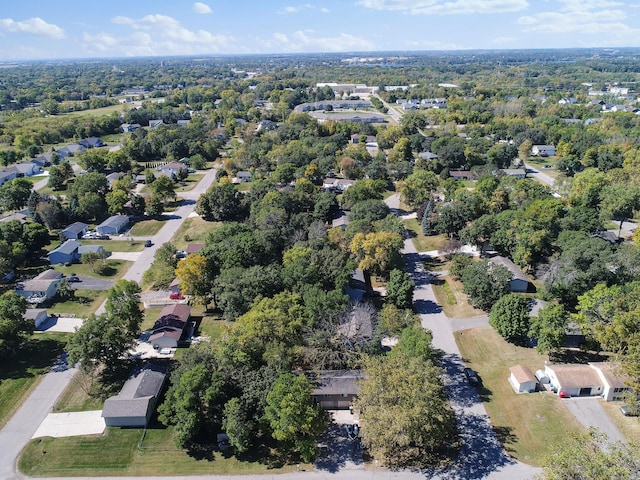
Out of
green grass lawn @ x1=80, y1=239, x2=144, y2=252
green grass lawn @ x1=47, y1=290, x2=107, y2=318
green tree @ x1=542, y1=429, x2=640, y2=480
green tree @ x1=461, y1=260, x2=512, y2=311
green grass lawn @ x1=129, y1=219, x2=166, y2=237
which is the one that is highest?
green tree @ x1=542, y1=429, x2=640, y2=480

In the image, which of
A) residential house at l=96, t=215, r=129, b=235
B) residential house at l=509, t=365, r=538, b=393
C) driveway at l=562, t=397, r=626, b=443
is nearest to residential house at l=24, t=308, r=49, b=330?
residential house at l=96, t=215, r=129, b=235

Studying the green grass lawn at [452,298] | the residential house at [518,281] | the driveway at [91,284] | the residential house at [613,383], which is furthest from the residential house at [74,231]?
the residential house at [613,383]

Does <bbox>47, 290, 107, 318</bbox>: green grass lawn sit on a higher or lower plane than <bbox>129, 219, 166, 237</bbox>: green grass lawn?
A: lower

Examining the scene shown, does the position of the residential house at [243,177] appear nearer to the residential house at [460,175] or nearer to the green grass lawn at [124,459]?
the residential house at [460,175]

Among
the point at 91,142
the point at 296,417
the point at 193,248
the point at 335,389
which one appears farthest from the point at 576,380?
the point at 91,142

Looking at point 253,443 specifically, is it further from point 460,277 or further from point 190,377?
point 460,277

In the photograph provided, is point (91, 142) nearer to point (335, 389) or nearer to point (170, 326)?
point (170, 326)

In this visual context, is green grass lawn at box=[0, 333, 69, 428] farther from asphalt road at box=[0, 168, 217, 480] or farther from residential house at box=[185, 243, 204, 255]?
residential house at box=[185, 243, 204, 255]
